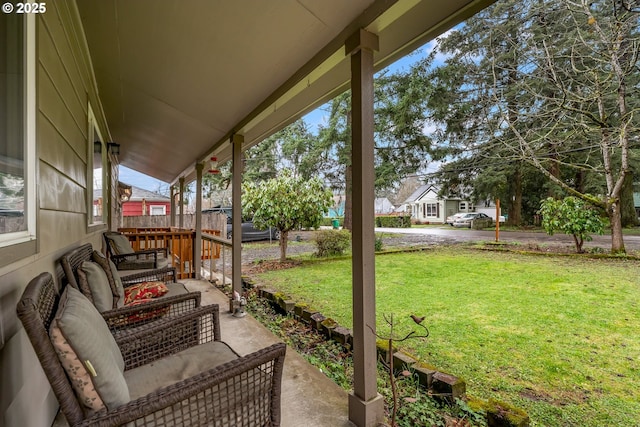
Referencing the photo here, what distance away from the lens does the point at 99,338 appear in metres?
1.04

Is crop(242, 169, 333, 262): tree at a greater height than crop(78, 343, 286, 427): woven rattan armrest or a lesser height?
greater

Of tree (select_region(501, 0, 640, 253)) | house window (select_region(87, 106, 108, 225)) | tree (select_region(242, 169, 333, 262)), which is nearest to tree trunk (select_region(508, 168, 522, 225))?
tree (select_region(501, 0, 640, 253))

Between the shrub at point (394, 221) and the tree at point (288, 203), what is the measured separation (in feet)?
48.1

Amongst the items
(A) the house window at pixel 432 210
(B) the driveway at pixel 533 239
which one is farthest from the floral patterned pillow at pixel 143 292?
(A) the house window at pixel 432 210

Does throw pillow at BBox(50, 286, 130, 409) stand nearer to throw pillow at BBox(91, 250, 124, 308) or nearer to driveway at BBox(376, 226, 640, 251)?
throw pillow at BBox(91, 250, 124, 308)

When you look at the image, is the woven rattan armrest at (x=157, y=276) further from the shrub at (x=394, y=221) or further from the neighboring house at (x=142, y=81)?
the shrub at (x=394, y=221)

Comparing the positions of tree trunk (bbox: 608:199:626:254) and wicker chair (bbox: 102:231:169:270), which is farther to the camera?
tree trunk (bbox: 608:199:626:254)

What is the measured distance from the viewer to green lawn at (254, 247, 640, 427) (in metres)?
2.25

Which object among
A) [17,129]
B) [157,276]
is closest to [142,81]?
[157,276]

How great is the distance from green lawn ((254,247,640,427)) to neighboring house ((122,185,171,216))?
59.3 ft

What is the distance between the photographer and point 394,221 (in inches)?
877

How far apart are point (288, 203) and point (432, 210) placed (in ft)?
83.9

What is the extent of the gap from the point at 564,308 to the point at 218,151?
513cm

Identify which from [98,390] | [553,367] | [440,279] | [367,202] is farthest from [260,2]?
[440,279]
